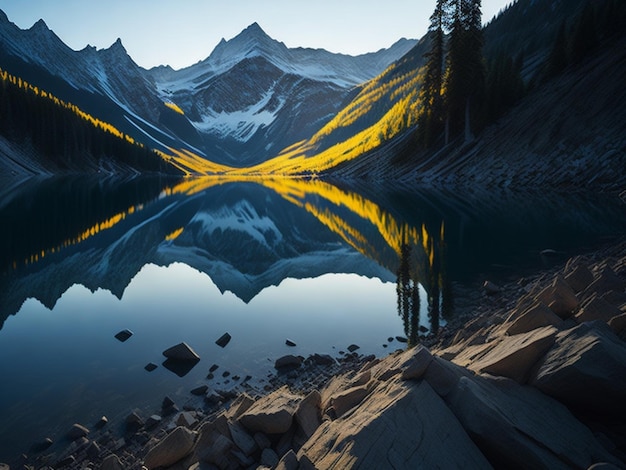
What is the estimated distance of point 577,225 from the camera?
107 ft

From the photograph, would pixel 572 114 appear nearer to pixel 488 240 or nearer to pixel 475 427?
pixel 488 240

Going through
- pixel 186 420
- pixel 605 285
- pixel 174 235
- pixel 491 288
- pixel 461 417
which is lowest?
pixel 491 288

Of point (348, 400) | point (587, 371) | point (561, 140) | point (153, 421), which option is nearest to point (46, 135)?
point (561, 140)

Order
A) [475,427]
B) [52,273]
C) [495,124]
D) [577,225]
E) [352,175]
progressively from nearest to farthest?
[475,427] → [52,273] → [577,225] → [495,124] → [352,175]

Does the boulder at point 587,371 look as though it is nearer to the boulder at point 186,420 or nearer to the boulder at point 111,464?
the boulder at point 186,420

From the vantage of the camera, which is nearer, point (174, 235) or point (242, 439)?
point (242, 439)

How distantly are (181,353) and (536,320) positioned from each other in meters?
13.3

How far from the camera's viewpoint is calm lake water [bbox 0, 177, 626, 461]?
1390cm

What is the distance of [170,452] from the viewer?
9.05m

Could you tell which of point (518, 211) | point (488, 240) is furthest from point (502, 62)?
point (488, 240)

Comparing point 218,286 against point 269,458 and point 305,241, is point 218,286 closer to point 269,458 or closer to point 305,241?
point 305,241

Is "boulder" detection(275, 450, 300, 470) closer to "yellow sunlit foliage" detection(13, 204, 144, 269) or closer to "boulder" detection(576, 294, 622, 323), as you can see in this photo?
"boulder" detection(576, 294, 622, 323)

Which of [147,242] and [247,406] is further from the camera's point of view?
[147,242]

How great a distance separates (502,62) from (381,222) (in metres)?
59.4
